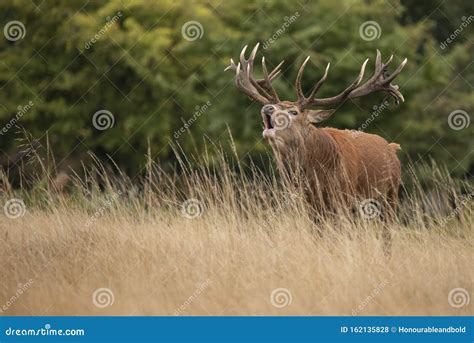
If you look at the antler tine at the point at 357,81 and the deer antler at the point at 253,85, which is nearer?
the antler tine at the point at 357,81

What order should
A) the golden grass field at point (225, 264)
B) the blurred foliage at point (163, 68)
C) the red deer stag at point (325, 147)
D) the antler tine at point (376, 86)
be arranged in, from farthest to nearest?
1. the blurred foliage at point (163, 68)
2. the antler tine at point (376, 86)
3. the red deer stag at point (325, 147)
4. the golden grass field at point (225, 264)

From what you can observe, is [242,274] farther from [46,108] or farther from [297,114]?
[46,108]

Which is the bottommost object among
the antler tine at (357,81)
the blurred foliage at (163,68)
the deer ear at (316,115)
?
the blurred foliage at (163,68)

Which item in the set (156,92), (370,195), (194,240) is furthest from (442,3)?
(194,240)

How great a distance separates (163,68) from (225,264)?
32.3 ft

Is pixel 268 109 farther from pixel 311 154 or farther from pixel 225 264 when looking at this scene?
pixel 225 264

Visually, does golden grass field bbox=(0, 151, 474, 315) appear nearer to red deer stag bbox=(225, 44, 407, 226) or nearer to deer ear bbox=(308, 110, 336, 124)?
A: red deer stag bbox=(225, 44, 407, 226)

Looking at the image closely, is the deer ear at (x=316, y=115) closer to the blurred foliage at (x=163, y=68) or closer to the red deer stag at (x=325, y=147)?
the red deer stag at (x=325, y=147)

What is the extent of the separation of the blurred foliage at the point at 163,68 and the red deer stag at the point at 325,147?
573cm

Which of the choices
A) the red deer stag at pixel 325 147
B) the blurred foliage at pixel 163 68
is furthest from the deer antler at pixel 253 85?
the blurred foliage at pixel 163 68

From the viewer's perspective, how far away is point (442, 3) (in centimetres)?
2139

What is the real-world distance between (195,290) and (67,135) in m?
10.7

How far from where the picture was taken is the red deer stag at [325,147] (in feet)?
32.6

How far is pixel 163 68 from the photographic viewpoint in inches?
682
